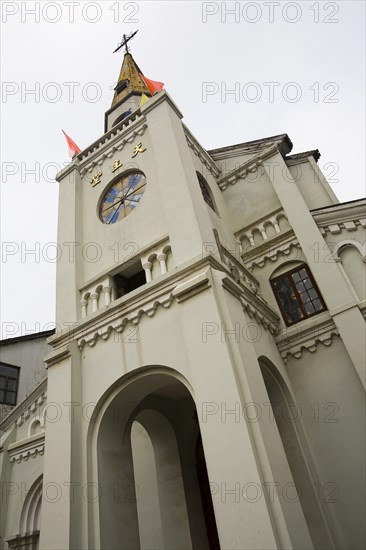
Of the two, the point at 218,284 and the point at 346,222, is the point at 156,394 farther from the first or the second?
the point at 346,222

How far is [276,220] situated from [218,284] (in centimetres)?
475

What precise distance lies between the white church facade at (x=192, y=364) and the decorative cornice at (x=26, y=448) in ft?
0.14

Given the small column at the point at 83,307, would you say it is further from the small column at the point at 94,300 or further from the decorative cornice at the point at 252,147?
the decorative cornice at the point at 252,147

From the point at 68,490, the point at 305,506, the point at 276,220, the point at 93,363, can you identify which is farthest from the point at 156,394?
the point at 276,220

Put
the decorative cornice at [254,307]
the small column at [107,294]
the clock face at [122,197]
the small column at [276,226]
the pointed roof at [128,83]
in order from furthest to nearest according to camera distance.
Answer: the pointed roof at [128,83] < the small column at [276,226] < the clock face at [122,197] < the small column at [107,294] < the decorative cornice at [254,307]

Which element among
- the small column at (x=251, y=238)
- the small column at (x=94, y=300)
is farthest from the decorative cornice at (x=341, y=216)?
the small column at (x=94, y=300)

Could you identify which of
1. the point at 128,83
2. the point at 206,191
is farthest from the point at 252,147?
the point at 128,83

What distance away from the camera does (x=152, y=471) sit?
867 centimetres

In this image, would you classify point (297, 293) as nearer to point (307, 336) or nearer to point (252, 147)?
point (307, 336)

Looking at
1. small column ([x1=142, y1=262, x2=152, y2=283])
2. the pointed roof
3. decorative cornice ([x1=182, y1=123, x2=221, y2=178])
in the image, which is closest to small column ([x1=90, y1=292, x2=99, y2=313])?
small column ([x1=142, y1=262, x2=152, y2=283])

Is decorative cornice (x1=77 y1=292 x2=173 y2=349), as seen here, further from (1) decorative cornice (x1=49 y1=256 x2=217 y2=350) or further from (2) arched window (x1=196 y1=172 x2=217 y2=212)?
(2) arched window (x1=196 y1=172 x2=217 y2=212)

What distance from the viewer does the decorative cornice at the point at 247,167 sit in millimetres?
11250

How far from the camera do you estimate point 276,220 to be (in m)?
10.3

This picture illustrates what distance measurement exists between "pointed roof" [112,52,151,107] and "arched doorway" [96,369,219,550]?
50.9 ft
